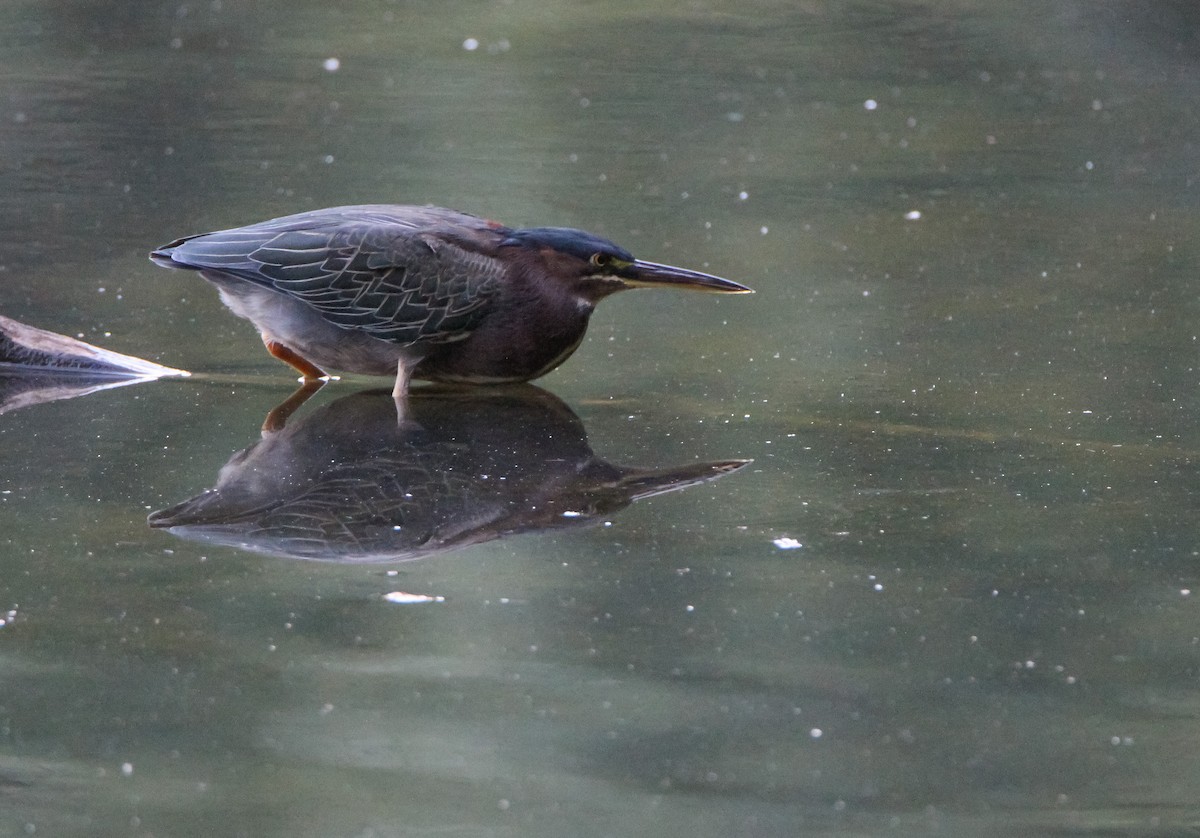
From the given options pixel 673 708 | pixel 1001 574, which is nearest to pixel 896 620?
pixel 1001 574

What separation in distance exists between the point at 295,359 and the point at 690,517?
173 cm

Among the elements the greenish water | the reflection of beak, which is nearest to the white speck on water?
the greenish water

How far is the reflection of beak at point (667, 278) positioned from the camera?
514 cm

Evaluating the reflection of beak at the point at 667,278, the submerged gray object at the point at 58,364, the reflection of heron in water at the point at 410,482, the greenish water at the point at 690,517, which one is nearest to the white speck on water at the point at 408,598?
the greenish water at the point at 690,517

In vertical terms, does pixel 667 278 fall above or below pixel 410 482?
above

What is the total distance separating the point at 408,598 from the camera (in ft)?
12.2

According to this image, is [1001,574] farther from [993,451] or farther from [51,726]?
[51,726]

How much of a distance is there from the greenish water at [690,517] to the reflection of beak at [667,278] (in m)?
0.36

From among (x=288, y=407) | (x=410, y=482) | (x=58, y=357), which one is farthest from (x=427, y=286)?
(x=58, y=357)

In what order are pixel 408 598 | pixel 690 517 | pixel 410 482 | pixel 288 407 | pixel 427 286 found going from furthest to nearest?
1. pixel 288 407
2. pixel 427 286
3. pixel 410 482
4. pixel 690 517
5. pixel 408 598

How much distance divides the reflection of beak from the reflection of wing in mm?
407

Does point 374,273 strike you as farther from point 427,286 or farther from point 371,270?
point 427,286

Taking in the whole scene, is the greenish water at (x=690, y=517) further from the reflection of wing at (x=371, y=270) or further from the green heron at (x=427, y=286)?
the reflection of wing at (x=371, y=270)

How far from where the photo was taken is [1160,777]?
3014 mm
